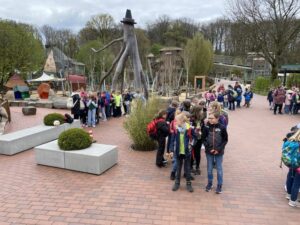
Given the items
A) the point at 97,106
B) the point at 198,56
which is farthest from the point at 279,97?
the point at 198,56

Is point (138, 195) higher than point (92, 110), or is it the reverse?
point (92, 110)

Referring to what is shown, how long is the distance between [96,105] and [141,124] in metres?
4.09

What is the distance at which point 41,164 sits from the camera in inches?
258

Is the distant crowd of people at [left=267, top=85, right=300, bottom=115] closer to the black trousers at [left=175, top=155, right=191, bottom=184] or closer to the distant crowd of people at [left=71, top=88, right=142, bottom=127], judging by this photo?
the distant crowd of people at [left=71, top=88, right=142, bottom=127]

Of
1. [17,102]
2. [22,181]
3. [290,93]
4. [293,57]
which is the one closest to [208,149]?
[22,181]

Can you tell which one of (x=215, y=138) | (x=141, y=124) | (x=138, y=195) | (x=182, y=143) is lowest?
(x=138, y=195)

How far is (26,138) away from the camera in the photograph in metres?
7.78

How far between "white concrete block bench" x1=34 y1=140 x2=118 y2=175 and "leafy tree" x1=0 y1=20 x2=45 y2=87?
2572cm

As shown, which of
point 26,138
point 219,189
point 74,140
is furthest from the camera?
point 26,138

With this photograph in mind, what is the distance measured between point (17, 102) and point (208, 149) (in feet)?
58.1

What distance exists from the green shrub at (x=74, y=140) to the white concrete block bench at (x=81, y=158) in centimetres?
12

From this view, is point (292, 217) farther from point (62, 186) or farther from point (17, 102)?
point (17, 102)

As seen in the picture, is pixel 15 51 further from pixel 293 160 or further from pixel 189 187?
pixel 293 160

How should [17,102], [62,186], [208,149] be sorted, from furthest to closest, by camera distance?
1. [17,102]
2. [62,186]
3. [208,149]
